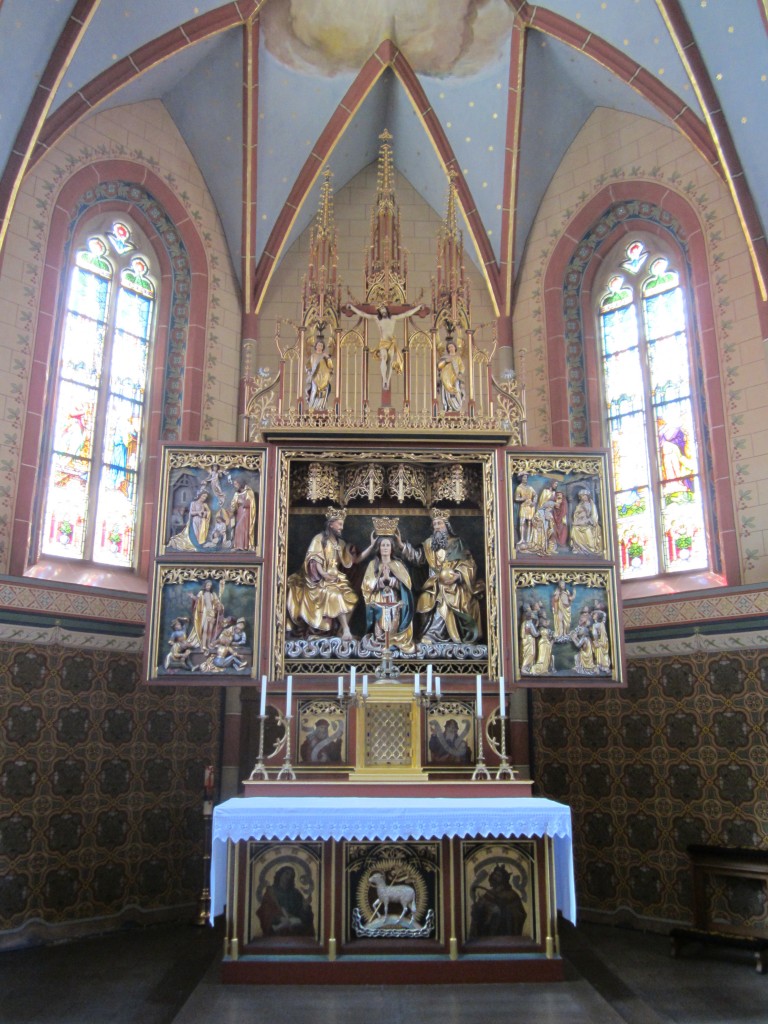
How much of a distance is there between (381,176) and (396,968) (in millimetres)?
8555

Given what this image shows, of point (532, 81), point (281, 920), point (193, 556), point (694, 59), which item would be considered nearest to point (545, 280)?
point (532, 81)

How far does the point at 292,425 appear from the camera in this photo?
1013 centimetres

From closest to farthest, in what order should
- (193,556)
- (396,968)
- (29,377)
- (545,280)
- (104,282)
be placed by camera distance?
(396,968), (193,556), (29,377), (104,282), (545,280)

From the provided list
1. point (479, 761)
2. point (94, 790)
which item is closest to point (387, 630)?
Answer: point (479, 761)

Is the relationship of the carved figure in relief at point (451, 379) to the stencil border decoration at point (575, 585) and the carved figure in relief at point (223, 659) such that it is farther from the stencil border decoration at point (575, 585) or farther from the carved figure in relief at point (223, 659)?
the carved figure in relief at point (223, 659)

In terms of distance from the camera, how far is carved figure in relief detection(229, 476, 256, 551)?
9.78 meters

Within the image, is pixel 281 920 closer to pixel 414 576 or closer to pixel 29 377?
pixel 414 576

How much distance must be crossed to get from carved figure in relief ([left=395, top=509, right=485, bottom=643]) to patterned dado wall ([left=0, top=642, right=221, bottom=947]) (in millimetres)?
3413

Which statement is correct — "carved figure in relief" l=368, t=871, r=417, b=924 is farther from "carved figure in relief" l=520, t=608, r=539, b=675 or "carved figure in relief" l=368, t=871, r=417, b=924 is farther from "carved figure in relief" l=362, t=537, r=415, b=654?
"carved figure in relief" l=362, t=537, r=415, b=654

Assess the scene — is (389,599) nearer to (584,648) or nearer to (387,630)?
(387,630)

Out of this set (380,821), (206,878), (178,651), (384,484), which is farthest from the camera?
(206,878)

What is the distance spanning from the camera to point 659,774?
11.3m

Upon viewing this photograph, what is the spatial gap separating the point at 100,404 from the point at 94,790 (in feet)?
16.0

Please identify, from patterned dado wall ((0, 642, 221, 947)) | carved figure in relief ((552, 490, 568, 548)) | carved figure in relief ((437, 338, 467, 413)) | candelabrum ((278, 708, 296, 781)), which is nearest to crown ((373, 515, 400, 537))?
carved figure in relief ((437, 338, 467, 413))
